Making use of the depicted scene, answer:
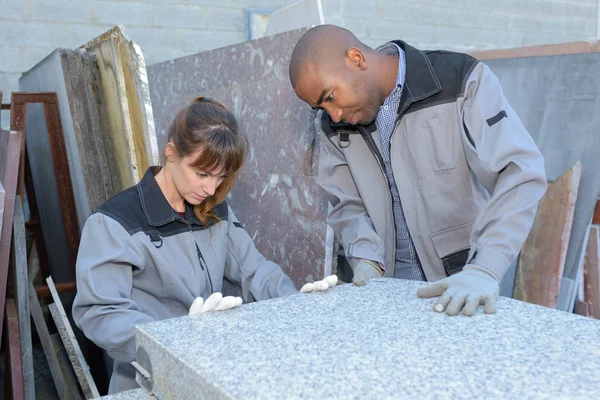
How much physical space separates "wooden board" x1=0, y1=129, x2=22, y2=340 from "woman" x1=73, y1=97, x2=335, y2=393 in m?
0.74

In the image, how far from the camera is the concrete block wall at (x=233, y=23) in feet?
14.1

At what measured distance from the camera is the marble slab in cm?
222

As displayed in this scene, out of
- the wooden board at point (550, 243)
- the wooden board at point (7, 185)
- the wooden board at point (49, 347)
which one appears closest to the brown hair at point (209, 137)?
the wooden board at point (7, 185)

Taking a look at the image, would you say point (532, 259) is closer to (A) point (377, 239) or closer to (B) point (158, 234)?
(A) point (377, 239)

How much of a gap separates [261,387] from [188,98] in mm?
2301

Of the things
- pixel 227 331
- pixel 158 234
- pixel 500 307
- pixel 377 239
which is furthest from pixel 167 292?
pixel 500 307

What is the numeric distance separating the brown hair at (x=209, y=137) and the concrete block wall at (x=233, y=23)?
10.1 feet

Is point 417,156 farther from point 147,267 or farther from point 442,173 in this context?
point 147,267

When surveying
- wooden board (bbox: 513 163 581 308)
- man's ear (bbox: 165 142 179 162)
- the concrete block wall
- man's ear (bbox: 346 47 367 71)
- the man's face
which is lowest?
wooden board (bbox: 513 163 581 308)

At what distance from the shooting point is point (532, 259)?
313cm

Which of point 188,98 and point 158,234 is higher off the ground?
point 188,98

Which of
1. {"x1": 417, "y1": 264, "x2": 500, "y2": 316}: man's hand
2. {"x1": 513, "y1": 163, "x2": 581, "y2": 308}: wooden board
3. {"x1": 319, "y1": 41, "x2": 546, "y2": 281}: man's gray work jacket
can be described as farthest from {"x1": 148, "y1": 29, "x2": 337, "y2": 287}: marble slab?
{"x1": 513, "y1": 163, "x2": 581, "y2": 308}: wooden board

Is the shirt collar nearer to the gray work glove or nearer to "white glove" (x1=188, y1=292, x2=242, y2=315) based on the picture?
the gray work glove

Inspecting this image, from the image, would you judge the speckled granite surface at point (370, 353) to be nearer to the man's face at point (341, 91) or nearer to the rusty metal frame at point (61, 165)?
the man's face at point (341, 91)
